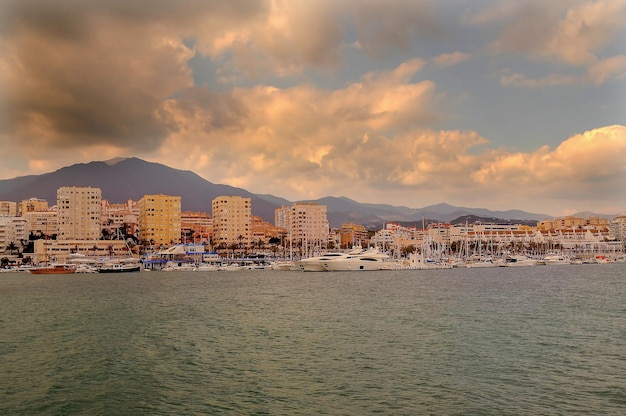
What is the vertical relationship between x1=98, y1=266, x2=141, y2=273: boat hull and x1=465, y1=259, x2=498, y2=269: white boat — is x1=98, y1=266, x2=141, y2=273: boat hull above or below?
above

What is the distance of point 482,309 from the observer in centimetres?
2959

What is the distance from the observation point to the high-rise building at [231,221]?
413 ft

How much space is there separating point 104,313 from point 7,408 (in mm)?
17741

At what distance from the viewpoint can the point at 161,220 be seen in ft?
390

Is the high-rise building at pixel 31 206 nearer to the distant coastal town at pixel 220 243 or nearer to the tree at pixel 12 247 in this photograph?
the distant coastal town at pixel 220 243

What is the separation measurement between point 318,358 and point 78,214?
105567 millimetres

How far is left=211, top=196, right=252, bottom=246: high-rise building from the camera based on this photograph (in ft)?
413

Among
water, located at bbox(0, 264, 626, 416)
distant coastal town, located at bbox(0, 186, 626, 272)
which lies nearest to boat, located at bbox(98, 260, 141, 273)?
distant coastal town, located at bbox(0, 186, 626, 272)

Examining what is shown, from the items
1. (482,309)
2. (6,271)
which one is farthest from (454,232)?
(482,309)

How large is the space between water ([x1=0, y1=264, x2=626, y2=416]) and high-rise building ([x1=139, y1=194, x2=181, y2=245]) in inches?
3408

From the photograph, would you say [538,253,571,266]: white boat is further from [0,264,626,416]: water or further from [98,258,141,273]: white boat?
[98,258,141,273]: white boat

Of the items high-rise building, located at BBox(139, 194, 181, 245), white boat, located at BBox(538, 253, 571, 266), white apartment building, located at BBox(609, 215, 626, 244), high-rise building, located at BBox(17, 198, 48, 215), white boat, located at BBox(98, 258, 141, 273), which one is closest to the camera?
white boat, located at BBox(98, 258, 141, 273)

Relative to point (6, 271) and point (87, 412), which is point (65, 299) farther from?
point (6, 271)

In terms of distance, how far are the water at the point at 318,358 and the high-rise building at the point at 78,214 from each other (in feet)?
274
